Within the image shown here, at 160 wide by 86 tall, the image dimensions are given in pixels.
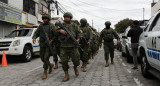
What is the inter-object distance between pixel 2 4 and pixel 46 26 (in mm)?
10339

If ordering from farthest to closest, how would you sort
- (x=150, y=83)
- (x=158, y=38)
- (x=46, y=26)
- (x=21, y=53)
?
(x=21, y=53)
(x=46, y=26)
(x=150, y=83)
(x=158, y=38)

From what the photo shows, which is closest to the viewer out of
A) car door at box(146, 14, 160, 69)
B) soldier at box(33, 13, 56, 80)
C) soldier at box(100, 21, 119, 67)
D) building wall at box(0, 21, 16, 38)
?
car door at box(146, 14, 160, 69)

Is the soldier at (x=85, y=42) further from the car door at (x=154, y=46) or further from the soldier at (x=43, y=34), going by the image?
the car door at (x=154, y=46)

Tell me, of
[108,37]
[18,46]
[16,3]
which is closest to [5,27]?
[16,3]

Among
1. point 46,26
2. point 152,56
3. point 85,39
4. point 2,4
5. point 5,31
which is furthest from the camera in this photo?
point 5,31

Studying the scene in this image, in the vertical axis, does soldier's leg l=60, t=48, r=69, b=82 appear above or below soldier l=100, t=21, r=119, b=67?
below

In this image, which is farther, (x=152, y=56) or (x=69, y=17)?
(x=69, y=17)

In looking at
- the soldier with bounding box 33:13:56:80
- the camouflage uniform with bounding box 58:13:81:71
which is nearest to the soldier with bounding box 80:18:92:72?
the camouflage uniform with bounding box 58:13:81:71

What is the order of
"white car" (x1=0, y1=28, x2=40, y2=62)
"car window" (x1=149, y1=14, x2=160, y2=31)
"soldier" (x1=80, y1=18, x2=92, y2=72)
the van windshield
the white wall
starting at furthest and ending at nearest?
the white wall < the van windshield < "white car" (x1=0, y1=28, x2=40, y2=62) < "soldier" (x1=80, y1=18, x2=92, y2=72) < "car window" (x1=149, y1=14, x2=160, y2=31)

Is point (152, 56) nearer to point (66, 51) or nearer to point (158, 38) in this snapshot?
point (158, 38)

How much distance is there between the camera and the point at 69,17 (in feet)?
16.7

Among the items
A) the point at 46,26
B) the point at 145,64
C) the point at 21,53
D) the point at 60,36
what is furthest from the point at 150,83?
the point at 21,53

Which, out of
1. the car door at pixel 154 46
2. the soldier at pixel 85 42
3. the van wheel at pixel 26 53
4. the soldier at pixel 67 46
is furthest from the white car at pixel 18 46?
the car door at pixel 154 46

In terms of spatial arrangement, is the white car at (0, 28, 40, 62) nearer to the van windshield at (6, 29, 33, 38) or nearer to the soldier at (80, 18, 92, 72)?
the van windshield at (6, 29, 33, 38)
